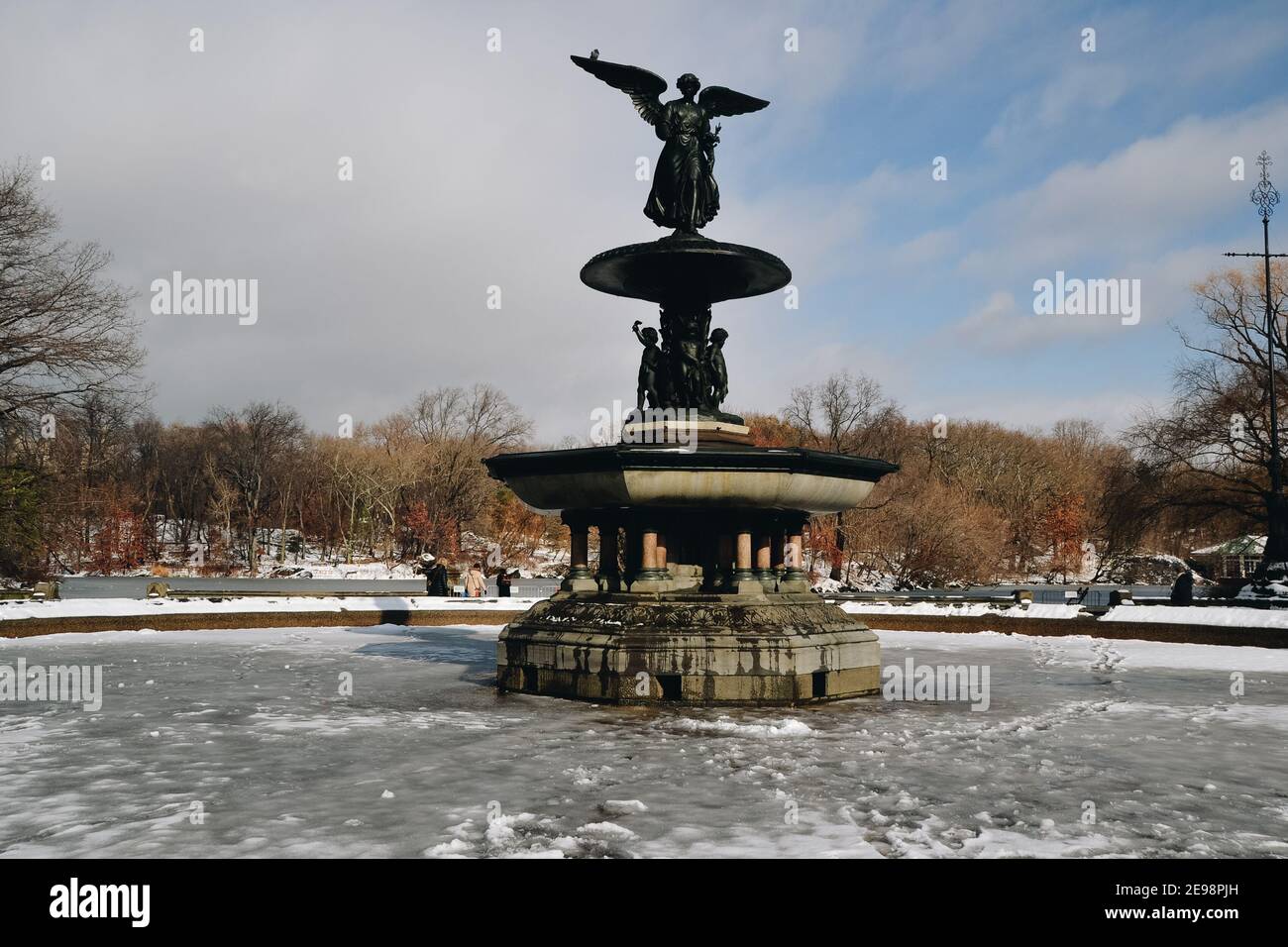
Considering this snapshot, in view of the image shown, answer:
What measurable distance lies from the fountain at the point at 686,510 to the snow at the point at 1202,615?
36.7 ft

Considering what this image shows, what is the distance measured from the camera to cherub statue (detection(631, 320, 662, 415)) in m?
12.5

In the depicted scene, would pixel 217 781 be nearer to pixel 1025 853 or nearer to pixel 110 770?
pixel 110 770

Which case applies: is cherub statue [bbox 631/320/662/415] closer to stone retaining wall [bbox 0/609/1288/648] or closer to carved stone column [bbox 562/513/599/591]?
carved stone column [bbox 562/513/599/591]

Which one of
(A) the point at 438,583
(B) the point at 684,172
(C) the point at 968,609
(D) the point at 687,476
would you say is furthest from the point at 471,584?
(D) the point at 687,476

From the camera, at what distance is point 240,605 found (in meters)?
23.0

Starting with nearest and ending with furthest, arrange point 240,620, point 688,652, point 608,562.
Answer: point 688,652, point 608,562, point 240,620

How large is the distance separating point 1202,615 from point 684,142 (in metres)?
14.6

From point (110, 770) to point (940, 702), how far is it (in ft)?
25.9

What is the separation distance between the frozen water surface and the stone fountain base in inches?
15.9

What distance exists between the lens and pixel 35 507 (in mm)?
25031

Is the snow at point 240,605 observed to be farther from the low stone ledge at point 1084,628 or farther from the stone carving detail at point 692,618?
the low stone ledge at point 1084,628

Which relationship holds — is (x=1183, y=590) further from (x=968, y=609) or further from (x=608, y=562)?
(x=608, y=562)
